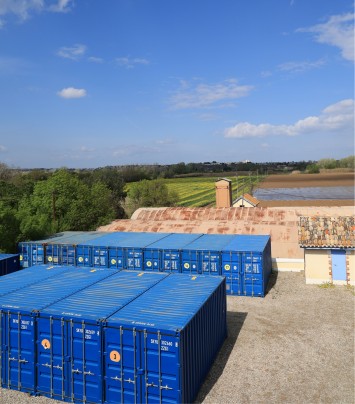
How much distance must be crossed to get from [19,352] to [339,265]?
19.8 meters

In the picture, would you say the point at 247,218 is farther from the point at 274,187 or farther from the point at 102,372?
the point at 274,187

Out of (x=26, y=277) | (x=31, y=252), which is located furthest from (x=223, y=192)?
(x=26, y=277)

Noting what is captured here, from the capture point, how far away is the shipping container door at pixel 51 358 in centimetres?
1235

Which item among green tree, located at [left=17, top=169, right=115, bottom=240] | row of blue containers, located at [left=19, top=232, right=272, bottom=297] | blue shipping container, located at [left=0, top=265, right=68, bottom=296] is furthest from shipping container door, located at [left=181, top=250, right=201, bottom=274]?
green tree, located at [left=17, top=169, right=115, bottom=240]

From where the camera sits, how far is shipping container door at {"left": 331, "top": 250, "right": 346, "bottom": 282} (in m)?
24.0

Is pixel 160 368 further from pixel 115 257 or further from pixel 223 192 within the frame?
pixel 223 192

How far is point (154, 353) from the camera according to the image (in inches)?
448

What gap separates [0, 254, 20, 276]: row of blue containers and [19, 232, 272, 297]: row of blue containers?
1531mm

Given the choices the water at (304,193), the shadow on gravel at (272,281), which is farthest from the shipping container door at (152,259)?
the water at (304,193)

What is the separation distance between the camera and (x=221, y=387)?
13.0 metres

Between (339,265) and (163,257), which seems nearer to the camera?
(339,265)

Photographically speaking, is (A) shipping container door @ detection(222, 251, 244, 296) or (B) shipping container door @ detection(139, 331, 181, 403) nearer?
(B) shipping container door @ detection(139, 331, 181, 403)

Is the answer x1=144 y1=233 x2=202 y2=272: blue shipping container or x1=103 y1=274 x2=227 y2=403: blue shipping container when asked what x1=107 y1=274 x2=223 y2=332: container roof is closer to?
x1=103 y1=274 x2=227 y2=403: blue shipping container

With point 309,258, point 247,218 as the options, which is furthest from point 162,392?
point 247,218
